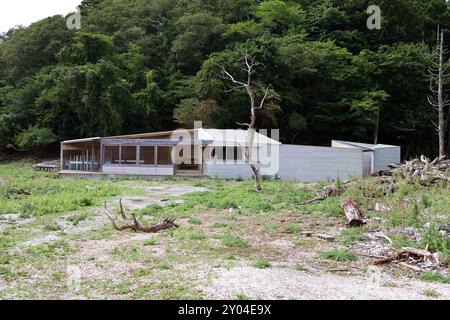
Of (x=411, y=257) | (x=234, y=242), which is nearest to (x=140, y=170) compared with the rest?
(x=234, y=242)

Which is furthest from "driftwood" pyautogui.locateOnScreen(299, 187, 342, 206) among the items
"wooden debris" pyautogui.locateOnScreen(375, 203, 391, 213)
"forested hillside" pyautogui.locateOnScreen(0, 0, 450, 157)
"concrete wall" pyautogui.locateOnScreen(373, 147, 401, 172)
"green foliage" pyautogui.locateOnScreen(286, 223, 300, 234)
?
"forested hillside" pyautogui.locateOnScreen(0, 0, 450, 157)

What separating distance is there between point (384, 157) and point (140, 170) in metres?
13.5

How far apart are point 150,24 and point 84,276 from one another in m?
38.3

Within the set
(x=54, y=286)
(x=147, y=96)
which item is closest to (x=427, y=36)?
(x=147, y=96)

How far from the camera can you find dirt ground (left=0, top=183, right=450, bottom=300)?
470 centimetres

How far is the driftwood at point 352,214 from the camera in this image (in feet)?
28.5

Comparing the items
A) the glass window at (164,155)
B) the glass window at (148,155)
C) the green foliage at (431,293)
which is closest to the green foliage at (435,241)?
the green foliage at (431,293)

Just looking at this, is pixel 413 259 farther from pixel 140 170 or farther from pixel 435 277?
pixel 140 170

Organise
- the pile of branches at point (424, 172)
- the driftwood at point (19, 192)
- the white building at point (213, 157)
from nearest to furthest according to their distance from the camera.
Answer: the pile of branches at point (424, 172), the driftwood at point (19, 192), the white building at point (213, 157)

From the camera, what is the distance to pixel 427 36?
119ft

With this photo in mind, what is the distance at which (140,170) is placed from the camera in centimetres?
2230

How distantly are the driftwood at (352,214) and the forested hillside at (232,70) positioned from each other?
57.5ft

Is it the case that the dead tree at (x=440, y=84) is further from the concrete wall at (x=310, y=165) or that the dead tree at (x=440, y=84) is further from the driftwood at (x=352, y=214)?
the driftwood at (x=352, y=214)

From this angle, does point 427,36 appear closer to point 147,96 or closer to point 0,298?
point 147,96
